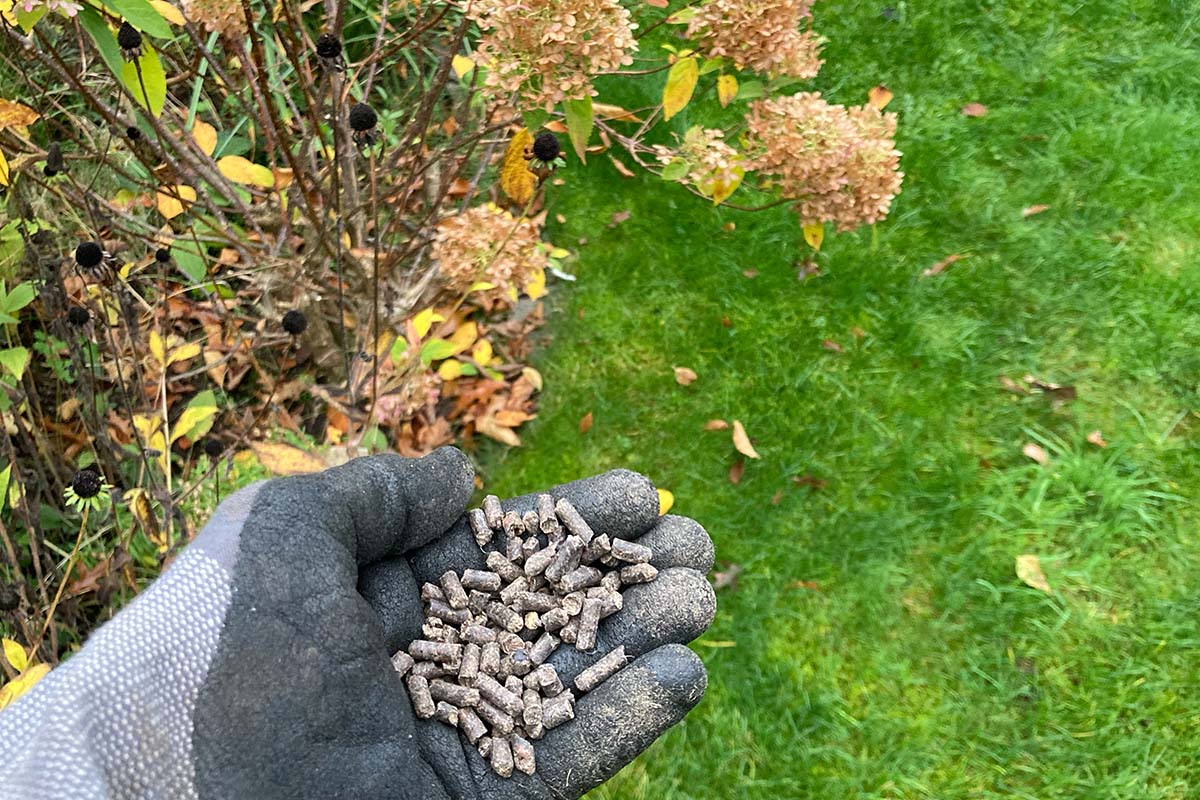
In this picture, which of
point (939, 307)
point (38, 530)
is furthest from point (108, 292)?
point (939, 307)

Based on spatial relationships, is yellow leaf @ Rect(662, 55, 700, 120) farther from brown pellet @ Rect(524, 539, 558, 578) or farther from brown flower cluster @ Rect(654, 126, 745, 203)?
brown pellet @ Rect(524, 539, 558, 578)

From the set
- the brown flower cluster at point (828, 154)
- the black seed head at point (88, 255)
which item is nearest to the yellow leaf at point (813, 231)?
the brown flower cluster at point (828, 154)

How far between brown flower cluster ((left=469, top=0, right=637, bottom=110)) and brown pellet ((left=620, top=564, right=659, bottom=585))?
1.09 m

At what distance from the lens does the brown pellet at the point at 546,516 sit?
2.21 m

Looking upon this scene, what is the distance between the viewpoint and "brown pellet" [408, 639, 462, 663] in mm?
2051

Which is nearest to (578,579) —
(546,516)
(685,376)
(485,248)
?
(546,516)

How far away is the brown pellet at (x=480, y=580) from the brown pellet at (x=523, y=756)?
38cm

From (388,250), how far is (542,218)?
791 mm

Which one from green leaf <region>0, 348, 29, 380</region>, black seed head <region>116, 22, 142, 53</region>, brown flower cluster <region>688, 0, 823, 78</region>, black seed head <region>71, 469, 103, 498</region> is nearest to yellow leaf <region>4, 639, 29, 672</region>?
black seed head <region>71, 469, 103, 498</region>

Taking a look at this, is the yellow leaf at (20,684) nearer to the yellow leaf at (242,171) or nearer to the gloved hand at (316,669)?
the gloved hand at (316,669)

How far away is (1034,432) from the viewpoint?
2988 millimetres

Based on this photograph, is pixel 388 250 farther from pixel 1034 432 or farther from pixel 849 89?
pixel 1034 432

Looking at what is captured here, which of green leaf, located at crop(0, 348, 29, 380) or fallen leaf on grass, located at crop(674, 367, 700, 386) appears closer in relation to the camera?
green leaf, located at crop(0, 348, 29, 380)

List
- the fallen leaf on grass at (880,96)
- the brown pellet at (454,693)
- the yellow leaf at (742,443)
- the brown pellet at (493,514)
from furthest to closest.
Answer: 1. the fallen leaf on grass at (880,96)
2. the yellow leaf at (742,443)
3. the brown pellet at (493,514)
4. the brown pellet at (454,693)
